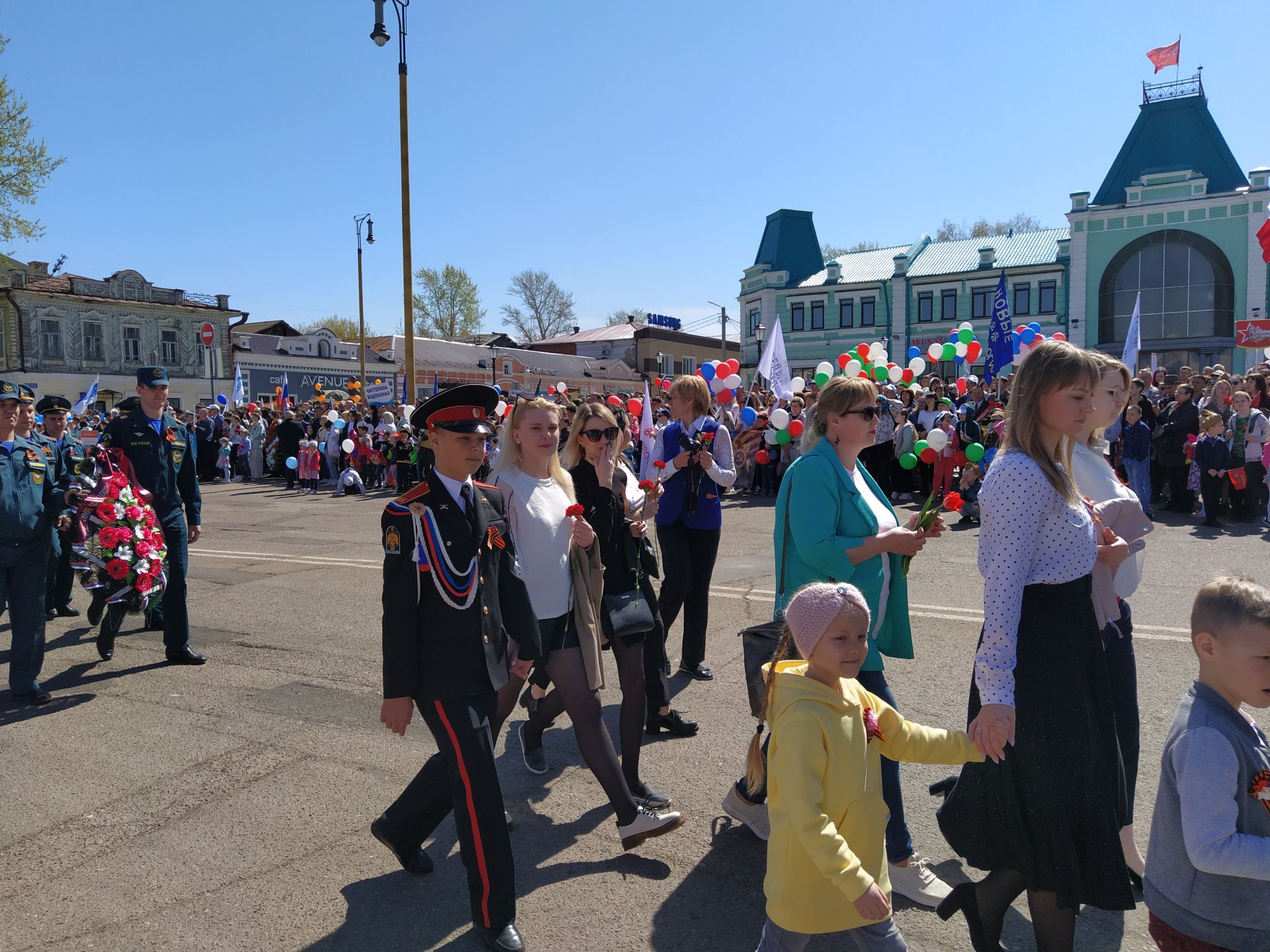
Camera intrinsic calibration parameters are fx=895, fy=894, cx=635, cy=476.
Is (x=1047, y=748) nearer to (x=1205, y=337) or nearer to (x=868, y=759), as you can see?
(x=868, y=759)

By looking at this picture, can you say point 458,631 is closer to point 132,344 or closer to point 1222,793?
point 1222,793

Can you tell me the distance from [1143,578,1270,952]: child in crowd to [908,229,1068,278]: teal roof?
4757cm

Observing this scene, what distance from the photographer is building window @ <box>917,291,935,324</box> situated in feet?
158

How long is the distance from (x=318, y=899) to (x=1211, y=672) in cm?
304

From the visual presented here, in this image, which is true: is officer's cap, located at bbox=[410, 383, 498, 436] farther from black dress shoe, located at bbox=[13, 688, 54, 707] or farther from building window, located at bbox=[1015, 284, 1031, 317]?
building window, located at bbox=[1015, 284, 1031, 317]

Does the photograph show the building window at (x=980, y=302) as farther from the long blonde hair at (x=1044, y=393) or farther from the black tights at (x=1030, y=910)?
the black tights at (x=1030, y=910)

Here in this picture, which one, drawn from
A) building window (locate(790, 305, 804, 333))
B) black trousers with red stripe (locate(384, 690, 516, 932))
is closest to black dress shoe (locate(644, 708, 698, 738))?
black trousers with red stripe (locate(384, 690, 516, 932))

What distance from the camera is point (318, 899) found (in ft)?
11.0

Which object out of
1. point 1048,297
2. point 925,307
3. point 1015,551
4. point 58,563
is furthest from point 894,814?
point 925,307

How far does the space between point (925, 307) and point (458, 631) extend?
1935 inches

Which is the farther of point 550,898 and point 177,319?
point 177,319

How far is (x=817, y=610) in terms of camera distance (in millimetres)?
2396

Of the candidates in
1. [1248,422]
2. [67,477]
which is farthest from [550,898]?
[1248,422]

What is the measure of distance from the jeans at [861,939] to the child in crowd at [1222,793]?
26.0 inches
